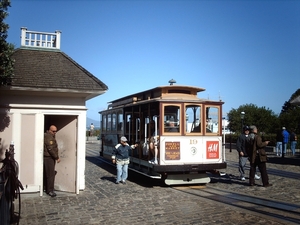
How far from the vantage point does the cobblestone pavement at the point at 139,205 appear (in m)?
6.89

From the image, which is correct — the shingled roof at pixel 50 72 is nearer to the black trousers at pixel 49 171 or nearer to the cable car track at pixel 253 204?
the black trousers at pixel 49 171

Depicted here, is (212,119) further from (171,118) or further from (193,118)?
(171,118)

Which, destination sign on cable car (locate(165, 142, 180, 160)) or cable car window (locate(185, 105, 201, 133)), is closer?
destination sign on cable car (locate(165, 142, 180, 160))

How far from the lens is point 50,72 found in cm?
984

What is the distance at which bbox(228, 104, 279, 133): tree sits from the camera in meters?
57.5

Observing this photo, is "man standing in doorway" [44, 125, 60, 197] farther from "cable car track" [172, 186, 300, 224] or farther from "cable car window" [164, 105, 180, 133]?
"cable car track" [172, 186, 300, 224]

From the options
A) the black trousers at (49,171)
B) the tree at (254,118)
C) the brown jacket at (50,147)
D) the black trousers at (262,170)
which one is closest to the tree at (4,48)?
the brown jacket at (50,147)

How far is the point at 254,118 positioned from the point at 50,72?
53234 millimetres

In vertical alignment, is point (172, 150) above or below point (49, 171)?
above

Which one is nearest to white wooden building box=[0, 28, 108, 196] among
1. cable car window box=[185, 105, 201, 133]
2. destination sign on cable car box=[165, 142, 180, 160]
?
destination sign on cable car box=[165, 142, 180, 160]

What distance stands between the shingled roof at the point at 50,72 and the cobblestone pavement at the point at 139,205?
3.06 metres

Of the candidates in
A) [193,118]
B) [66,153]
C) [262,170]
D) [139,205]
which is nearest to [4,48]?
[66,153]

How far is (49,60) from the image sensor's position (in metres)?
10.6

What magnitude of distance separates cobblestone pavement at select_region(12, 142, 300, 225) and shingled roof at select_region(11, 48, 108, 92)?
10.0ft
